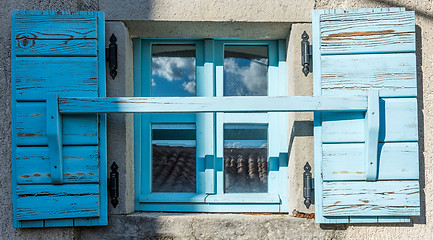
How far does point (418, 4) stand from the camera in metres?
2.39

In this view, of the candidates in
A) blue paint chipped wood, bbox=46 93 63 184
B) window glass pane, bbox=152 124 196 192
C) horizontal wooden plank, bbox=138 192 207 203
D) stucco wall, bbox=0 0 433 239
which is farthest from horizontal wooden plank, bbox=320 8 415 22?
blue paint chipped wood, bbox=46 93 63 184

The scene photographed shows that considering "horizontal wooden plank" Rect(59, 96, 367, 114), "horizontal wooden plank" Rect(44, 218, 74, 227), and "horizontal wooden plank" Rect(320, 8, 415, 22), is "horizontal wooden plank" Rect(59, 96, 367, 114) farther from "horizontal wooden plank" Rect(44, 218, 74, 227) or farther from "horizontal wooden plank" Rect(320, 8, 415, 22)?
"horizontal wooden plank" Rect(44, 218, 74, 227)

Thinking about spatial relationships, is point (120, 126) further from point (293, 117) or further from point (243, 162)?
point (293, 117)

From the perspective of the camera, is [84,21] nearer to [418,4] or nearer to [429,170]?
[418,4]

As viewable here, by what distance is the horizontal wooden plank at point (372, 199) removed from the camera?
224 cm

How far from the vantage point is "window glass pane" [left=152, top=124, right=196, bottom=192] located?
8.35ft

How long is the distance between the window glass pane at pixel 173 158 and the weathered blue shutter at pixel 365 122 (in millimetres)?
743

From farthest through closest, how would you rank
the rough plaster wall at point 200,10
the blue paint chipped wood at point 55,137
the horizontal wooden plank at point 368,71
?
the rough plaster wall at point 200,10 → the horizontal wooden plank at point 368,71 → the blue paint chipped wood at point 55,137

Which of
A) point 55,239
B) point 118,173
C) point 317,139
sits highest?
point 317,139

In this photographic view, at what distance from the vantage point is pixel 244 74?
259cm

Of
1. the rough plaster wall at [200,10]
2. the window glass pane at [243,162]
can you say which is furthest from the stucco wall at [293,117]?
the window glass pane at [243,162]

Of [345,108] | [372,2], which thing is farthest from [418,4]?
[345,108]

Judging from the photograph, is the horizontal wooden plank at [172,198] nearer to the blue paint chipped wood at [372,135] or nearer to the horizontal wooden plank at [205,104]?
the horizontal wooden plank at [205,104]

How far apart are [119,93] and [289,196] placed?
1.13 m
